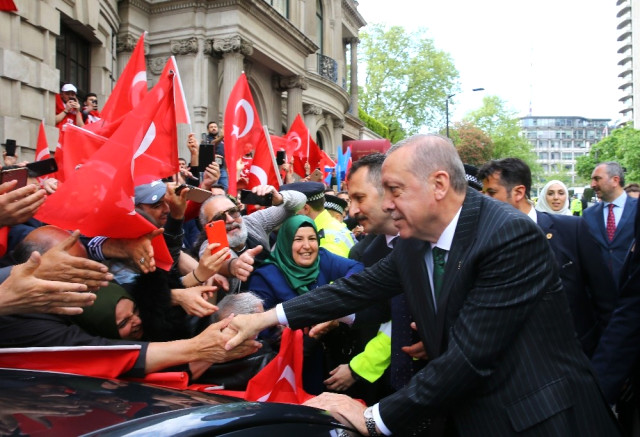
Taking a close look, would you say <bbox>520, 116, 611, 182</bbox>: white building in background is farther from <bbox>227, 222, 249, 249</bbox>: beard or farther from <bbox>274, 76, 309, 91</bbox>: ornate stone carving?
<bbox>227, 222, 249, 249</bbox>: beard

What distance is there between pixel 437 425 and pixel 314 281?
1.84m

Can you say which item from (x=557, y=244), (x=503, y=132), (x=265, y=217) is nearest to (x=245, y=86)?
(x=265, y=217)

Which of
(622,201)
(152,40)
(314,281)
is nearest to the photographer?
(314,281)

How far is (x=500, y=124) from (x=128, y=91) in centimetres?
7139

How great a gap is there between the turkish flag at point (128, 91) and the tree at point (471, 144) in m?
55.4

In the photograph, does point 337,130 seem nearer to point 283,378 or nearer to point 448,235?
point 283,378

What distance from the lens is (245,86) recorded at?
22.8 ft

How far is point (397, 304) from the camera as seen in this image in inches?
130

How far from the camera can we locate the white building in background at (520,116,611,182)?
167 metres

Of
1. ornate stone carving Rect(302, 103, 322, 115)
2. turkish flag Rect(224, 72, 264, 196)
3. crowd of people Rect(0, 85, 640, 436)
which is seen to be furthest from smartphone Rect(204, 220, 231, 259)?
ornate stone carving Rect(302, 103, 322, 115)

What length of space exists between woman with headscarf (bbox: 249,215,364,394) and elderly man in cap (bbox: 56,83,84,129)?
5703mm

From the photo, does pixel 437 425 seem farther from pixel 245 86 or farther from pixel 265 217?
pixel 245 86

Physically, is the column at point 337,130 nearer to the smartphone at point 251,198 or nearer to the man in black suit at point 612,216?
the man in black suit at point 612,216

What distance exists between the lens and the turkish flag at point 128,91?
567 cm
